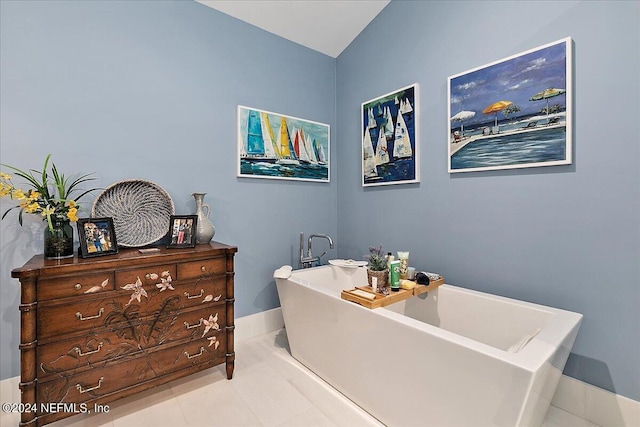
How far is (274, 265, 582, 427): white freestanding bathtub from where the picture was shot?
1.10 metres

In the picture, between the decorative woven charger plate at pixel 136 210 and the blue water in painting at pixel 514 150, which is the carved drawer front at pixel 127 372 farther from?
the blue water in painting at pixel 514 150

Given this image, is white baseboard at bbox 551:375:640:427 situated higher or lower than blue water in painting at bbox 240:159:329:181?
lower

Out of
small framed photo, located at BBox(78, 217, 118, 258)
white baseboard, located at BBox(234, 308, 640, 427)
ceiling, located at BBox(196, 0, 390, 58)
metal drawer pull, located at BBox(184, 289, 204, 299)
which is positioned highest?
ceiling, located at BBox(196, 0, 390, 58)

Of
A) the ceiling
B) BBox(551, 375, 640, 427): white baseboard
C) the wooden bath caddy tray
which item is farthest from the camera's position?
the ceiling

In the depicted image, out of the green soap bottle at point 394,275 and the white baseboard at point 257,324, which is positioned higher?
the green soap bottle at point 394,275

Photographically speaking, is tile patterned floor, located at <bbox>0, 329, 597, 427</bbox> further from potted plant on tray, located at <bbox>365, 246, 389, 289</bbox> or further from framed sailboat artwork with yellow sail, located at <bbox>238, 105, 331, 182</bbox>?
framed sailboat artwork with yellow sail, located at <bbox>238, 105, 331, 182</bbox>

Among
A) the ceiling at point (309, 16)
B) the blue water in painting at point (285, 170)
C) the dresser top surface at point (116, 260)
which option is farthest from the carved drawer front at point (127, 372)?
the ceiling at point (309, 16)

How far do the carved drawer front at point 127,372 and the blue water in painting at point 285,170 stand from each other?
1.34 m

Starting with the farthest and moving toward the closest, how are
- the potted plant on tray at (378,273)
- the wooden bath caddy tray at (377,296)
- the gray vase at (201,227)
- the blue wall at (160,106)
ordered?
the gray vase at (201,227) → the potted plant on tray at (378,273) → the blue wall at (160,106) → the wooden bath caddy tray at (377,296)

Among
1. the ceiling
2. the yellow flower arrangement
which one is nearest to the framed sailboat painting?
the ceiling

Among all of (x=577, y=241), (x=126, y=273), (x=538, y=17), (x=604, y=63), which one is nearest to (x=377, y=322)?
(x=577, y=241)

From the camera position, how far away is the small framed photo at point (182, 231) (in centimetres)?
190

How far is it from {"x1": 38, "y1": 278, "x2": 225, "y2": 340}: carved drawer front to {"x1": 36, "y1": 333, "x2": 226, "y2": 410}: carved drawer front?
23 centimetres

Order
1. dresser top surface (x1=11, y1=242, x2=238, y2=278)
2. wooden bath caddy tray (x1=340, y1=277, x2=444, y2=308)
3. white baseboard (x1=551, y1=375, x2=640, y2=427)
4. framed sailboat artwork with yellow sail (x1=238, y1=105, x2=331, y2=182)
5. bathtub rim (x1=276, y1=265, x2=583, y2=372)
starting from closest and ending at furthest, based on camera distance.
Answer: bathtub rim (x1=276, y1=265, x2=583, y2=372) < dresser top surface (x1=11, y1=242, x2=238, y2=278) < white baseboard (x1=551, y1=375, x2=640, y2=427) < wooden bath caddy tray (x1=340, y1=277, x2=444, y2=308) < framed sailboat artwork with yellow sail (x1=238, y1=105, x2=331, y2=182)
